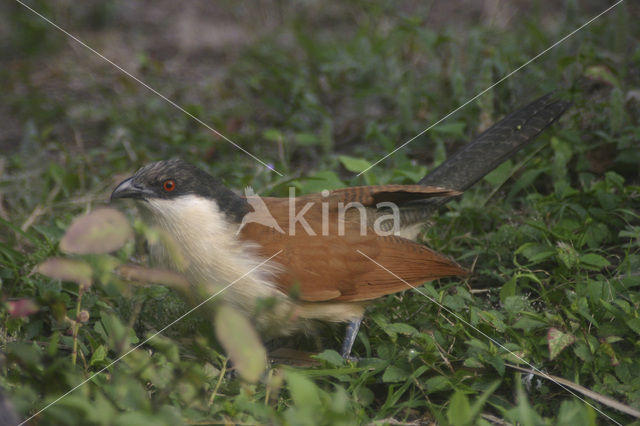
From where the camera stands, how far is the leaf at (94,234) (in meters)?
1.79

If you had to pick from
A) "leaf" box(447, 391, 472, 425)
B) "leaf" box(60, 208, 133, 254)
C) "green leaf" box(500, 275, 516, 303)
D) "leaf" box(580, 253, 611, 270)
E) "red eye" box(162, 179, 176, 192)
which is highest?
"leaf" box(60, 208, 133, 254)

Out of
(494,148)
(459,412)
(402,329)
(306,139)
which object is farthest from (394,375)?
(306,139)

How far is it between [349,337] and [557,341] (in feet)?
3.10

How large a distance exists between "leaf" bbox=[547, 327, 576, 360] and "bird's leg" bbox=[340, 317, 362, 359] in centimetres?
88

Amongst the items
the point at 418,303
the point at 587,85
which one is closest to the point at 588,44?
the point at 587,85

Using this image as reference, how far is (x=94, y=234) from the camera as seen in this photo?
1.80 m

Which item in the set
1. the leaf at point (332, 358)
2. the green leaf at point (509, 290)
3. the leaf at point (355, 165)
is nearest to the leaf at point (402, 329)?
the leaf at point (332, 358)

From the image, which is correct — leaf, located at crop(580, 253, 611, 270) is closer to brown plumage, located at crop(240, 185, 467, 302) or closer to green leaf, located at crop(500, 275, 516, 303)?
green leaf, located at crop(500, 275, 516, 303)

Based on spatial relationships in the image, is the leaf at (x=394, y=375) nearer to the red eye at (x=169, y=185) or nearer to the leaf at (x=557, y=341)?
the leaf at (x=557, y=341)

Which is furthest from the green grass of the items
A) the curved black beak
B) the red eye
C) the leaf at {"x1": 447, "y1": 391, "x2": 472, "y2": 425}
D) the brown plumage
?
the red eye

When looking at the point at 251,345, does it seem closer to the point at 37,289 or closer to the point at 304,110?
the point at 37,289

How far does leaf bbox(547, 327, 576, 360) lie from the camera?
2578 mm

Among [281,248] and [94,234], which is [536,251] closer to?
[281,248]

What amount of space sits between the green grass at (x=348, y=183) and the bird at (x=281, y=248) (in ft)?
0.55
